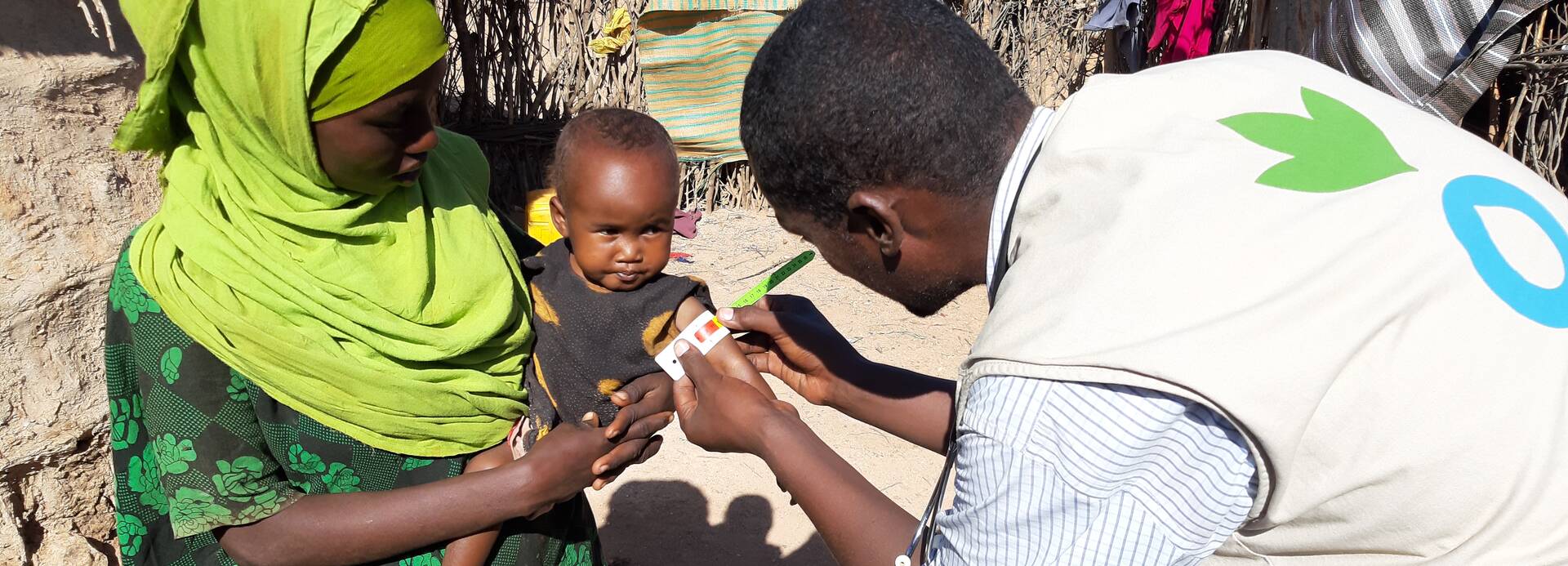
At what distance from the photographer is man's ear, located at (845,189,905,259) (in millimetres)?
1485

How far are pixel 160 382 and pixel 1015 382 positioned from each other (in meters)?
1.49

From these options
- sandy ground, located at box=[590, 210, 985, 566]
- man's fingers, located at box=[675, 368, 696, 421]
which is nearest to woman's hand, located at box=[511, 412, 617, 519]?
man's fingers, located at box=[675, 368, 696, 421]

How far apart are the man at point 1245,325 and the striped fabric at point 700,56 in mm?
6228

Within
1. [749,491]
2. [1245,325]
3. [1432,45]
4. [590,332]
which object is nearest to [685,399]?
[590,332]

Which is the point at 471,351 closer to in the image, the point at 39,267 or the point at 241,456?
the point at 241,456

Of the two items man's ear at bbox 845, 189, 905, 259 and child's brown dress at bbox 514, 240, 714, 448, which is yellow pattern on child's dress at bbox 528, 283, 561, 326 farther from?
man's ear at bbox 845, 189, 905, 259

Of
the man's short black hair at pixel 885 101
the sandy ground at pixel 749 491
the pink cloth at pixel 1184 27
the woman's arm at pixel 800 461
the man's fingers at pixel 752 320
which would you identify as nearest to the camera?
the man's short black hair at pixel 885 101

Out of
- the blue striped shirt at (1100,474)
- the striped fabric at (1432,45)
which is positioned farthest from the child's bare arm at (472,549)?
the striped fabric at (1432,45)

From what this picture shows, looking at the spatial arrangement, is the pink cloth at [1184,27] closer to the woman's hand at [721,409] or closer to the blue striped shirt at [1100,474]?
the woman's hand at [721,409]

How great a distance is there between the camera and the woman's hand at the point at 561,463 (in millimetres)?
1770

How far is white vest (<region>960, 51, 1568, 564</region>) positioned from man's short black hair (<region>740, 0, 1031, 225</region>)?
17 cm

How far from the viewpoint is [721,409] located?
187 centimetres

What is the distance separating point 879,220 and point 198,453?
1.29 meters

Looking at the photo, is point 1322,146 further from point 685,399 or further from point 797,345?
point 797,345
